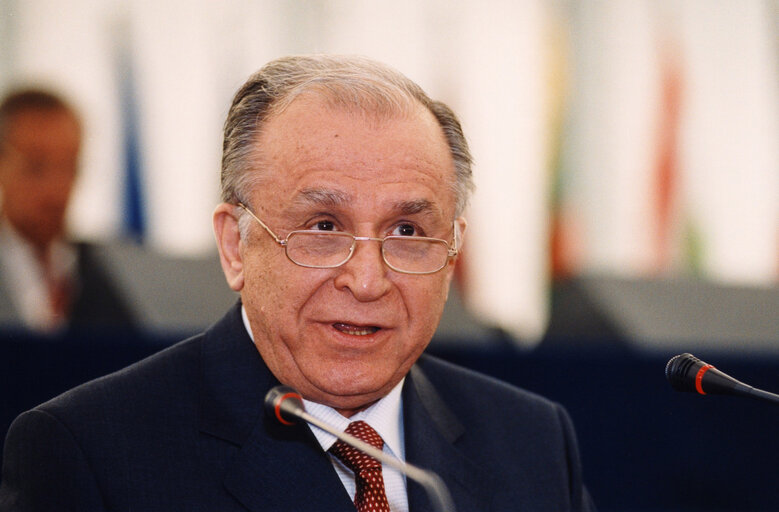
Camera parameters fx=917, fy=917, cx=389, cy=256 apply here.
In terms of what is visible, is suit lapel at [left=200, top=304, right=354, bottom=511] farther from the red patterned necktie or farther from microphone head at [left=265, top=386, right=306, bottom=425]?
microphone head at [left=265, top=386, right=306, bottom=425]

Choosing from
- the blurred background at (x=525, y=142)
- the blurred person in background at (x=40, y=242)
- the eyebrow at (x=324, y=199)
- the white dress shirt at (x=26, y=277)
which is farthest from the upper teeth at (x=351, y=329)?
the white dress shirt at (x=26, y=277)

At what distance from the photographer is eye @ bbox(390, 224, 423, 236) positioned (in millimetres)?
1775

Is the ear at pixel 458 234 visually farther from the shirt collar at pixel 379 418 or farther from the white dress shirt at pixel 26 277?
the white dress shirt at pixel 26 277

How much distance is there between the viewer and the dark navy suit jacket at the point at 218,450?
160cm

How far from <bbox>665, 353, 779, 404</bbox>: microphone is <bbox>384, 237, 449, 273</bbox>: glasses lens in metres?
0.50

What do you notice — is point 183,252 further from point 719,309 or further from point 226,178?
point 719,309

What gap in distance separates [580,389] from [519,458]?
1.21m

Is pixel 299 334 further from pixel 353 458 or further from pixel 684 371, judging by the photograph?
pixel 684 371

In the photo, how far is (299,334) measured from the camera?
1732mm

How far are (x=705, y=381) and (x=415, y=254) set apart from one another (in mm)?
583

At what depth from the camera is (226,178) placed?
72.8 inches

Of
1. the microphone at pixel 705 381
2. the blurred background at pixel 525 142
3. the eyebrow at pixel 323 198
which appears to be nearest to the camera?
the microphone at pixel 705 381

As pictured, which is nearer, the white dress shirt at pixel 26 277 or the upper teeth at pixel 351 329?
the upper teeth at pixel 351 329

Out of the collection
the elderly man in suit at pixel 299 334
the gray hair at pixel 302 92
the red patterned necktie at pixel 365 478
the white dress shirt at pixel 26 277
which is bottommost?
the white dress shirt at pixel 26 277
